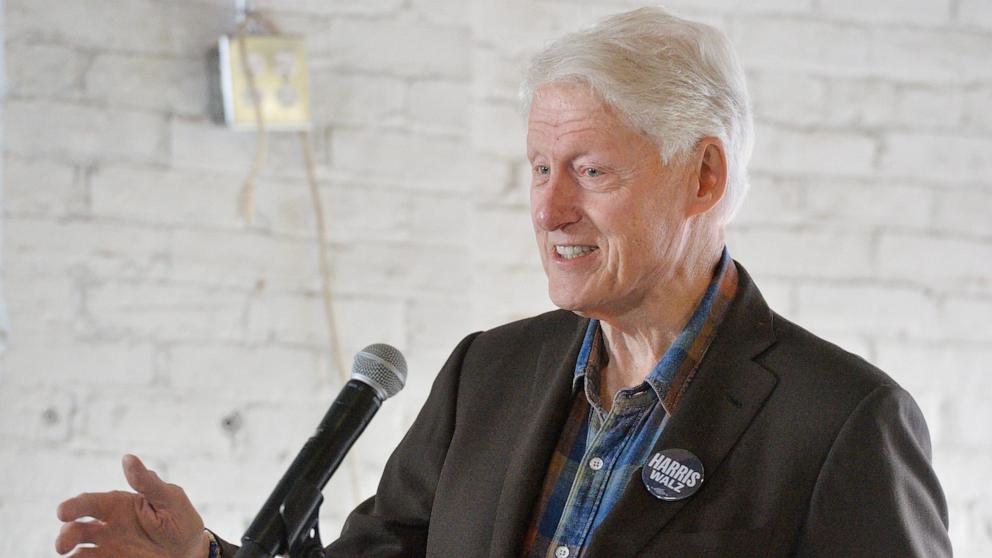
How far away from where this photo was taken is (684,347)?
Result: 120cm

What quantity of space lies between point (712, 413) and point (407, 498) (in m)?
0.38

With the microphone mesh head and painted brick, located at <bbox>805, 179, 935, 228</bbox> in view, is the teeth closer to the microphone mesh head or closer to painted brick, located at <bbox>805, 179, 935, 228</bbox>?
the microphone mesh head

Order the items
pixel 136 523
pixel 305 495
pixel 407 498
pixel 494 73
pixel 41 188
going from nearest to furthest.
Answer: pixel 305 495 < pixel 136 523 < pixel 407 498 < pixel 41 188 < pixel 494 73

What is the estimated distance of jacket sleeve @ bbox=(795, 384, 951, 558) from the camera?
1027 mm

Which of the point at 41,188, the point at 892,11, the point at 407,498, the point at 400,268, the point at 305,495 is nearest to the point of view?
the point at 305,495

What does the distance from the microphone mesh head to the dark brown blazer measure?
210 mm

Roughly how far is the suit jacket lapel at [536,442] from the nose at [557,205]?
18 cm

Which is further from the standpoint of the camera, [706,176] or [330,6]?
[330,6]

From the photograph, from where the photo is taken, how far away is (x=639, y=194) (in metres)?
1.16

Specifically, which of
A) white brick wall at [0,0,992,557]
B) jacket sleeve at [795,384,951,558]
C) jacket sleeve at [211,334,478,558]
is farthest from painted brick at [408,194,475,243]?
jacket sleeve at [795,384,951,558]

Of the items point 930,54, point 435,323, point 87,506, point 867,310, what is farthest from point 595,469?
point 930,54

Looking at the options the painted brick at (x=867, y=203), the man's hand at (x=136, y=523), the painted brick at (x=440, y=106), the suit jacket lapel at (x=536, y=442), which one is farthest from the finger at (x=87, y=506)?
the painted brick at (x=867, y=203)

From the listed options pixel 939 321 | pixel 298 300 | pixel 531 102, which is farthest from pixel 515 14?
pixel 939 321

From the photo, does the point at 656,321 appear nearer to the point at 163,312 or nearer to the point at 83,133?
the point at 163,312
